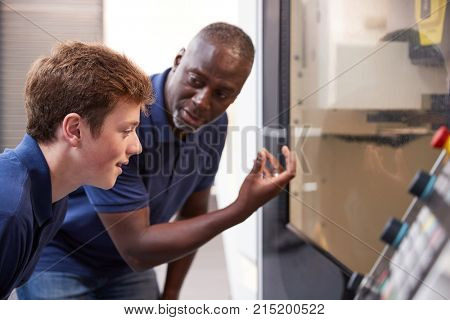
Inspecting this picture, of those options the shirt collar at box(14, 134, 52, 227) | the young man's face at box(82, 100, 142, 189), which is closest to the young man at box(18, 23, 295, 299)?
the young man's face at box(82, 100, 142, 189)

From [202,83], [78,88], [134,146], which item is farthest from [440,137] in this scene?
[78,88]

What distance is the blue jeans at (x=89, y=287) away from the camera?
1233 millimetres

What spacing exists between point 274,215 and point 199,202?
7.2 inches

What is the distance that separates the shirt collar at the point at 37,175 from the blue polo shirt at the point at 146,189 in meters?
0.22

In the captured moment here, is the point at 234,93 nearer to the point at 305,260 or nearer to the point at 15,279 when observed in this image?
the point at 305,260

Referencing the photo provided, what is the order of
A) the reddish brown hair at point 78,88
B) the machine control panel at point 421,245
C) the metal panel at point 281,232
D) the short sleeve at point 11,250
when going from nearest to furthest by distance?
the short sleeve at point 11,250, the reddish brown hair at point 78,88, the machine control panel at point 421,245, the metal panel at point 281,232

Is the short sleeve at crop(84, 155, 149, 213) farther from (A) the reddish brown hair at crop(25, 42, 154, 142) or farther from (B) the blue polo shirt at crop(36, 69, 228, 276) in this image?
(A) the reddish brown hair at crop(25, 42, 154, 142)

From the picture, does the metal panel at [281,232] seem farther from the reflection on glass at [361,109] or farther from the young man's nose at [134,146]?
the young man's nose at [134,146]

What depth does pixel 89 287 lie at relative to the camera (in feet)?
4.10

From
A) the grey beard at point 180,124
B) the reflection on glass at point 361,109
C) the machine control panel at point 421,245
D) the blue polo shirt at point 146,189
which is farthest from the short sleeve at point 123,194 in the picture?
the machine control panel at point 421,245

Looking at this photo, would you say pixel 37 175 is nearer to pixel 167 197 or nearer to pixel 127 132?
pixel 127 132

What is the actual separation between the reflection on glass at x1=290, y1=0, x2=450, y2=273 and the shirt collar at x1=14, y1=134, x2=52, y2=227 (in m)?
0.55

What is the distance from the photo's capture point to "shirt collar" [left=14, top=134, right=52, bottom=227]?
36.9 inches
